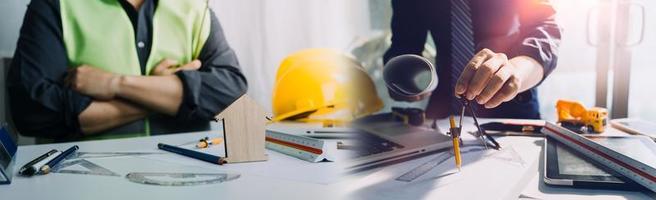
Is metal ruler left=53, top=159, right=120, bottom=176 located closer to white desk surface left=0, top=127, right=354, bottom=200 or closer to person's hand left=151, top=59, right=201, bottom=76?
white desk surface left=0, top=127, right=354, bottom=200

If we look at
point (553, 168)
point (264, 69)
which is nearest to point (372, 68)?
point (553, 168)

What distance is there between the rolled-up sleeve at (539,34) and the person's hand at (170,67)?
0.56 m

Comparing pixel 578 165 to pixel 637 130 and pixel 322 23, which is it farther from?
pixel 322 23

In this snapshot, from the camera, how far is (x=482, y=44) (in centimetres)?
69

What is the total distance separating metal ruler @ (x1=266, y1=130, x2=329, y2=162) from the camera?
0.47 m

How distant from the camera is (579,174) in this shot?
38cm

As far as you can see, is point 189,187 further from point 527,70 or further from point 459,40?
point 459,40

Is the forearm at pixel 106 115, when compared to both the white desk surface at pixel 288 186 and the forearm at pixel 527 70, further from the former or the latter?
the forearm at pixel 527 70

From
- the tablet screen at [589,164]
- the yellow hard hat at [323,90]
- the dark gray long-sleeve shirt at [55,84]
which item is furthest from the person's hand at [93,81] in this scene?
the tablet screen at [589,164]

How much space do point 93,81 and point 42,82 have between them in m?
0.08

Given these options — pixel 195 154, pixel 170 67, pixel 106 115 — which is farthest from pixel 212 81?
pixel 195 154

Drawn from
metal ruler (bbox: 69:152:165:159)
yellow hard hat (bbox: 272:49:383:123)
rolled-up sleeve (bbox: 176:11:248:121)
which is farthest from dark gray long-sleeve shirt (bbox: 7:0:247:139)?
metal ruler (bbox: 69:152:165:159)

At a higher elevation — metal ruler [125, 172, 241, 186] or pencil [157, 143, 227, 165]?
metal ruler [125, 172, 241, 186]

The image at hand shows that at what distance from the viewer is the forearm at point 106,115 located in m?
0.84
